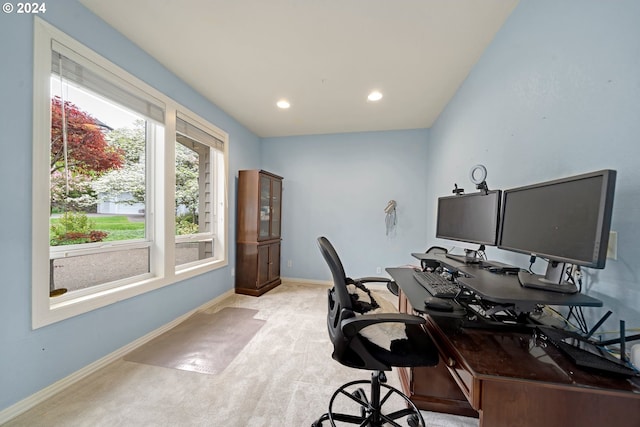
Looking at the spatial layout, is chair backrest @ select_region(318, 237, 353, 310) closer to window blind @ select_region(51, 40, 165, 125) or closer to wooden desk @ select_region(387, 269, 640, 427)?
wooden desk @ select_region(387, 269, 640, 427)

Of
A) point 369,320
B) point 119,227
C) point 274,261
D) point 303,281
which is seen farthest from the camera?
point 303,281

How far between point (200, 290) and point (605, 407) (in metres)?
3.22

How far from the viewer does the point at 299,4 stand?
5.24ft

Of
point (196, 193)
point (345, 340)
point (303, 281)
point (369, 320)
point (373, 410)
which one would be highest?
point (196, 193)

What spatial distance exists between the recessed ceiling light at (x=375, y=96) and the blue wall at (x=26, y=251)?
2.36 meters

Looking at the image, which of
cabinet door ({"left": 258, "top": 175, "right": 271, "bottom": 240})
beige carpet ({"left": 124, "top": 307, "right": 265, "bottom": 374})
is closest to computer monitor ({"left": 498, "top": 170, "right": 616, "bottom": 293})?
beige carpet ({"left": 124, "top": 307, "right": 265, "bottom": 374})

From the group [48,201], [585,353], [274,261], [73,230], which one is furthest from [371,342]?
[274,261]

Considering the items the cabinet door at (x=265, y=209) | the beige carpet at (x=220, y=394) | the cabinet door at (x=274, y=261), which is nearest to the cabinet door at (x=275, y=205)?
the cabinet door at (x=265, y=209)

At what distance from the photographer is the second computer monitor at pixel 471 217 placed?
135 centimetres

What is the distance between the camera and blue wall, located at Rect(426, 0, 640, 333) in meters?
0.88

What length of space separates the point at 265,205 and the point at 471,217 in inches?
113

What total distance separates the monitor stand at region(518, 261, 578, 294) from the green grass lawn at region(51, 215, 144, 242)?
289 cm

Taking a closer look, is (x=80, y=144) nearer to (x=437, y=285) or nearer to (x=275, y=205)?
(x=275, y=205)

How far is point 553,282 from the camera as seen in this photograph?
0.99 meters
